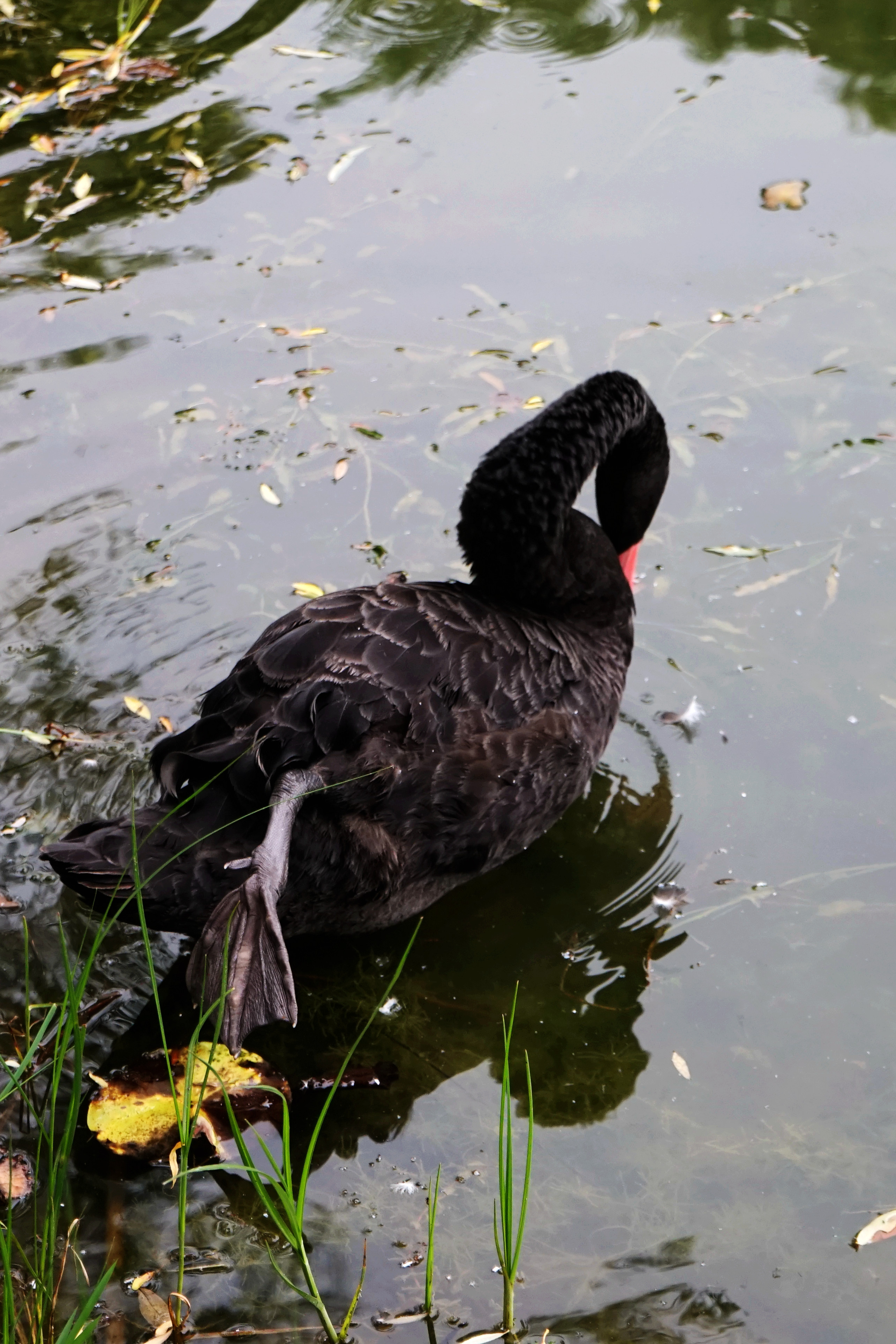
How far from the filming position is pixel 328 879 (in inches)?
134

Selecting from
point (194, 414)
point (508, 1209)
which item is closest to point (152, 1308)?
point (508, 1209)

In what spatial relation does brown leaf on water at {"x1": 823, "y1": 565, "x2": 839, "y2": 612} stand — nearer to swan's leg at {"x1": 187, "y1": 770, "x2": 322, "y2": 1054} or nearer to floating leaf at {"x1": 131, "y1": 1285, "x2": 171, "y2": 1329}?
swan's leg at {"x1": 187, "y1": 770, "x2": 322, "y2": 1054}

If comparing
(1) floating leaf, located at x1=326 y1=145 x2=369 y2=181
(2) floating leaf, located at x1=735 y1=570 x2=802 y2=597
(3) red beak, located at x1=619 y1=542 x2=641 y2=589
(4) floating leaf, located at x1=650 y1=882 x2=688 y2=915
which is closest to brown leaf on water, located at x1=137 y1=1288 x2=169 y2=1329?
(4) floating leaf, located at x1=650 y1=882 x2=688 y2=915

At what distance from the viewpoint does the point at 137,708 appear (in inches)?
175

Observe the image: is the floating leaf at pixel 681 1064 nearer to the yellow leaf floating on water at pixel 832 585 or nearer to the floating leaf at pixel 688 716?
the floating leaf at pixel 688 716

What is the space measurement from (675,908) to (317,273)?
12.7ft

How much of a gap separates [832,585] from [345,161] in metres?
3.83

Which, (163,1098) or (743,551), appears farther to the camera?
(743,551)

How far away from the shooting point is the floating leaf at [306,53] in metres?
7.80

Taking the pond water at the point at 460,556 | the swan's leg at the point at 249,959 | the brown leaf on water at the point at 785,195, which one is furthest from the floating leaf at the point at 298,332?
the swan's leg at the point at 249,959

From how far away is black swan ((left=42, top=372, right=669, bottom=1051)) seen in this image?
10.3ft

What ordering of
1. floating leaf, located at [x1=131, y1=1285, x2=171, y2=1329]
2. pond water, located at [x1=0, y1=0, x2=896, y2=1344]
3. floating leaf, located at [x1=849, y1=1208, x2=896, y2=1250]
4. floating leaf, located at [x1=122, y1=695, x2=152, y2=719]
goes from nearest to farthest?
1. floating leaf, located at [x1=131, y1=1285, x2=171, y2=1329]
2. floating leaf, located at [x1=849, y1=1208, x2=896, y2=1250]
3. pond water, located at [x1=0, y1=0, x2=896, y2=1344]
4. floating leaf, located at [x1=122, y1=695, x2=152, y2=719]

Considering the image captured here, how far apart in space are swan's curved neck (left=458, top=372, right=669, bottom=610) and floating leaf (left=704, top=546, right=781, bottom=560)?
76 centimetres

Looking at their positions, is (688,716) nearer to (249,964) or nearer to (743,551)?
(743,551)
